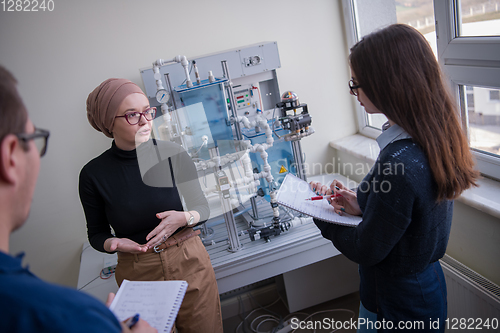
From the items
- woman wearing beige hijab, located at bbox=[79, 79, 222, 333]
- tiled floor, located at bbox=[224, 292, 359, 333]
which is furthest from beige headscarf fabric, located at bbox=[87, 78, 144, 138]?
tiled floor, located at bbox=[224, 292, 359, 333]

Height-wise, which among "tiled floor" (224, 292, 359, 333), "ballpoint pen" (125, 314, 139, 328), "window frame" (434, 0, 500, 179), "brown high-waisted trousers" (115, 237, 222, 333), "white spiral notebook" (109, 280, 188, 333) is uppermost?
"window frame" (434, 0, 500, 179)

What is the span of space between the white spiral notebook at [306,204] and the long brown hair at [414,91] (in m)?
0.33

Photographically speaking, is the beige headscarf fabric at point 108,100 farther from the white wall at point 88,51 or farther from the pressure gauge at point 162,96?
the white wall at point 88,51

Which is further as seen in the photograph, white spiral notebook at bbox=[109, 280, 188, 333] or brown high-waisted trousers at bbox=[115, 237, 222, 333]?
brown high-waisted trousers at bbox=[115, 237, 222, 333]

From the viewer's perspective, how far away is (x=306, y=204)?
1.29 metres

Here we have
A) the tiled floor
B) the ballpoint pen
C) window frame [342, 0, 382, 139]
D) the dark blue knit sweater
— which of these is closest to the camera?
the ballpoint pen

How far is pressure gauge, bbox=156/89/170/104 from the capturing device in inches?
65.3

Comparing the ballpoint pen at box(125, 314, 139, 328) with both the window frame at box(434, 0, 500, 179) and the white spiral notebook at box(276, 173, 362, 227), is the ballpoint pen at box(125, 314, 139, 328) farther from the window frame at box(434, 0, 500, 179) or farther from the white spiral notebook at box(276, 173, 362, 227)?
the window frame at box(434, 0, 500, 179)

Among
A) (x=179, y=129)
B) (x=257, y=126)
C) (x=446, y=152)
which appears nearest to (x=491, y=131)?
(x=446, y=152)

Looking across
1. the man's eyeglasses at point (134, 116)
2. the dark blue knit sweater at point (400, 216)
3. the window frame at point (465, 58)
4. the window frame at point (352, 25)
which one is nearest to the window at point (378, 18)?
the window frame at point (352, 25)

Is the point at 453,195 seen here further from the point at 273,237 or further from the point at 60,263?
the point at 60,263

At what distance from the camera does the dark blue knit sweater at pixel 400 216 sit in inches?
34.8

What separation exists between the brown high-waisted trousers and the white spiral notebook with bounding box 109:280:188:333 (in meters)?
0.25

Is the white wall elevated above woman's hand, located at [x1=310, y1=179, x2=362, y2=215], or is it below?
above
